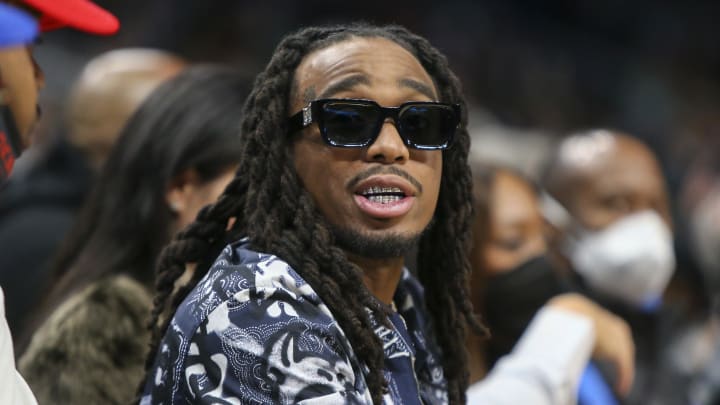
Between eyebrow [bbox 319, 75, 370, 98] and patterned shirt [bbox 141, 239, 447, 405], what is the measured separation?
35 cm

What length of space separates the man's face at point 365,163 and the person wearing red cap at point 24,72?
0.47 metres

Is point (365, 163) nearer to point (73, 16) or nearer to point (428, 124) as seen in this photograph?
point (428, 124)

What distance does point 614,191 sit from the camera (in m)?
4.84

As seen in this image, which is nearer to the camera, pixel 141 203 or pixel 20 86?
pixel 20 86

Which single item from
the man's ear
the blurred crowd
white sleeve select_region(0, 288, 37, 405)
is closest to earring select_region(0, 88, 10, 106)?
white sleeve select_region(0, 288, 37, 405)

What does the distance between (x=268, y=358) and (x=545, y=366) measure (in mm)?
1251

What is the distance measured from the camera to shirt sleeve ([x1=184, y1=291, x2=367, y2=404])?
7.02ft

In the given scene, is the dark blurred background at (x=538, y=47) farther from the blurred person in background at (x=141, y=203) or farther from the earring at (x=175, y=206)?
the earring at (x=175, y=206)

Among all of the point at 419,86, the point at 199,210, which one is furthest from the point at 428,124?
the point at 199,210

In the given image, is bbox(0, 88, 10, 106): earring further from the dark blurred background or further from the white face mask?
the dark blurred background

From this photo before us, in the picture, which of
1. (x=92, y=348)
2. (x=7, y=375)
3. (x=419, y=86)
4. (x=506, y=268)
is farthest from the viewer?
(x=506, y=268)

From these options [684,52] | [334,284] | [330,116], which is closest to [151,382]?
[334,284]

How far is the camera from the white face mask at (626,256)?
15.6ft

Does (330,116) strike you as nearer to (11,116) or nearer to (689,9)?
(11,116)
